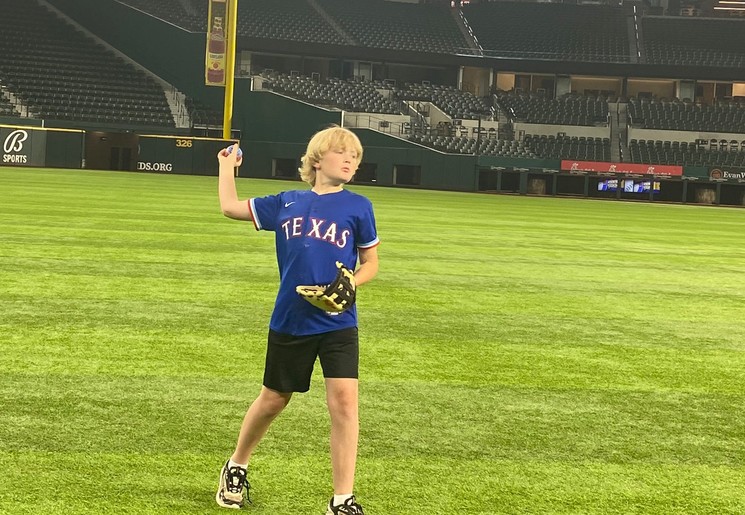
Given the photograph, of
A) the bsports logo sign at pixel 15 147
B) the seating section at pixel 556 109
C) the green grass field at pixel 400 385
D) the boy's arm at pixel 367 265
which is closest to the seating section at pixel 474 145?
the seating section at pixel 556 109

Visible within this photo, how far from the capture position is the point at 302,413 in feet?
19.8

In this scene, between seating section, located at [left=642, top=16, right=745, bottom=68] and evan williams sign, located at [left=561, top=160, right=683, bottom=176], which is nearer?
evan williams sign, located at [left=561, top=160, right=683, bottom=176]

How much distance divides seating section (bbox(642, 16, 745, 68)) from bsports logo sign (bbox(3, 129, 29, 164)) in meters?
37.2

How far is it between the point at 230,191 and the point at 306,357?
848 millimetres

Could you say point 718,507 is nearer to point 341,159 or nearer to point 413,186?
point 341,159

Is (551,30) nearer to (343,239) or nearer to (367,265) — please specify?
(367,265)

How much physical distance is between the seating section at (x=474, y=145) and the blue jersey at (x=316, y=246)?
43.1 meters

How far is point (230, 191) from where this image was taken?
445cm

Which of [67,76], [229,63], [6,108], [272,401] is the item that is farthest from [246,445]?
[67,76]

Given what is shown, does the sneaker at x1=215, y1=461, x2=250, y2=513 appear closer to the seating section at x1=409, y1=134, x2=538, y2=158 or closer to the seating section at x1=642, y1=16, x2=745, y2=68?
the seating section at x1=409, y1=134, x2=538, y2=158

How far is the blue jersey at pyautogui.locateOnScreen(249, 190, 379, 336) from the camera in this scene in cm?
414

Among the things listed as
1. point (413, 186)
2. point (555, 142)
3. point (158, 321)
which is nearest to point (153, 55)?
point (413, 186)

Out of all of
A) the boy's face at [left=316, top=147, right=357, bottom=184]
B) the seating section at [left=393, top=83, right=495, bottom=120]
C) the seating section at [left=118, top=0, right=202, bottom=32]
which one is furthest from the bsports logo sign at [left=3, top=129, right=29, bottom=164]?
the boy's face at [left=316, top=147, right=357, bottom=184]

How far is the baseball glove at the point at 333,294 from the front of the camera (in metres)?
4.00
